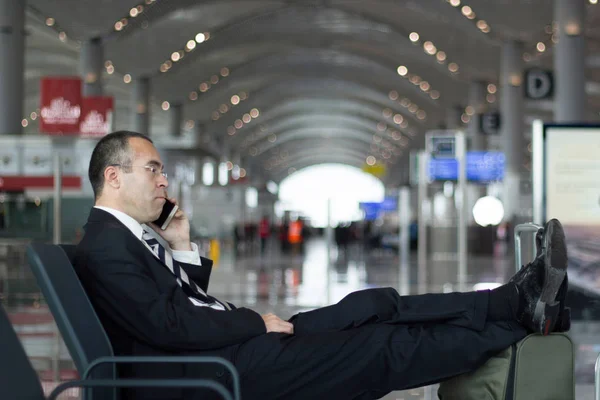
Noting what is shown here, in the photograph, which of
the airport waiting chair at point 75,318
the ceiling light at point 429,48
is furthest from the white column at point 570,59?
the airport waiting chair at point 75,318

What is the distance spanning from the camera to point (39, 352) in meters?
8.16

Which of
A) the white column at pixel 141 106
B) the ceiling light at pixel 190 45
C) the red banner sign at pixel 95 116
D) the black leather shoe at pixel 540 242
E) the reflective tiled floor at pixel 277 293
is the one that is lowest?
the reflective tiled floor at pixel 277 293

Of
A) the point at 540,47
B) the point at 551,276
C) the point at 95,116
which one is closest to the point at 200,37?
the point at 95,116

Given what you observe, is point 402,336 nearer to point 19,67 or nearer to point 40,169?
point 40,169

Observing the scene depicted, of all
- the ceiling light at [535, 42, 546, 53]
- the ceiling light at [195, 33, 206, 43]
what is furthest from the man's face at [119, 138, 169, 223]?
the ceiling light at [195, 33, 206, 43]

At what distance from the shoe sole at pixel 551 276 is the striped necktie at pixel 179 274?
1.30 m

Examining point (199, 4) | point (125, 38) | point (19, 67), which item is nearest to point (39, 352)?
point (19, 67)

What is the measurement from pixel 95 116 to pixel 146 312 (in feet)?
81.1

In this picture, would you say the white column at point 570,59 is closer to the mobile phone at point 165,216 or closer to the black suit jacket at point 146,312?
the mobile phone at point 165,216

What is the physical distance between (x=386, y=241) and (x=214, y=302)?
36.4 m

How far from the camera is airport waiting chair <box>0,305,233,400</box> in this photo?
2877mm

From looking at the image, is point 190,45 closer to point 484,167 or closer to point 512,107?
point 512,107

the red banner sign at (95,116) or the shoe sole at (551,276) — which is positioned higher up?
the red banner sign at (95,116)

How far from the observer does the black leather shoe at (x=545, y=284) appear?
3559 millimetres
